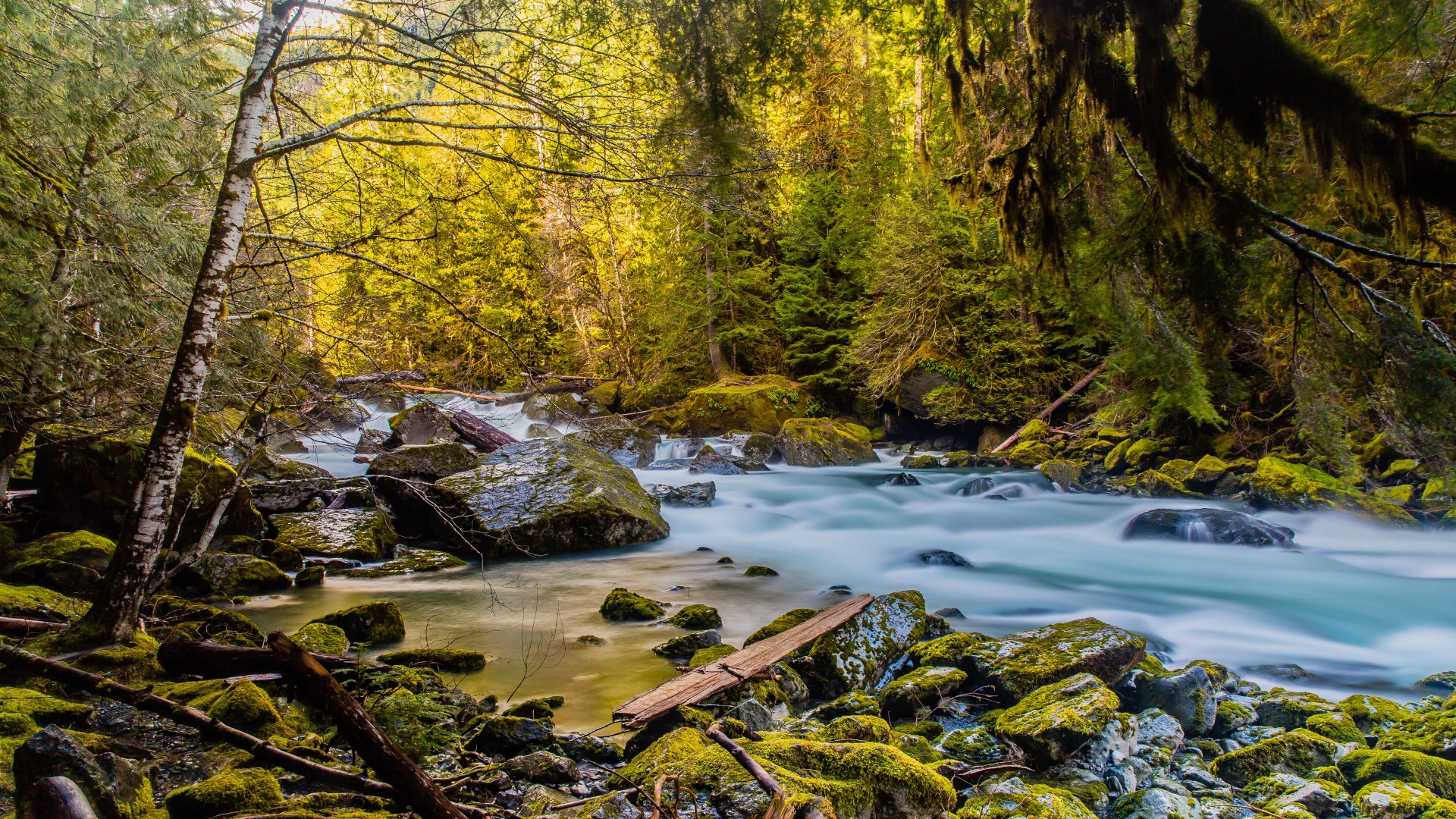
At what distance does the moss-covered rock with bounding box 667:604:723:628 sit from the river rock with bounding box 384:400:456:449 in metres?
10.1

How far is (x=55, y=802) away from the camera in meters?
1.65

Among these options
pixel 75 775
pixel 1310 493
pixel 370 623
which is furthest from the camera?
pixel 1310 493

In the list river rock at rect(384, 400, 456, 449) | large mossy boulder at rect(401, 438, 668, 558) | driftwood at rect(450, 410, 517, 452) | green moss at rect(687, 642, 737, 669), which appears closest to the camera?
green moss at rect(687, 642, 737, 669)

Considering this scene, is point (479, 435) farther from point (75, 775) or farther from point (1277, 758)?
point (1277, 758)

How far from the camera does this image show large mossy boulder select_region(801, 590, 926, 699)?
471cm

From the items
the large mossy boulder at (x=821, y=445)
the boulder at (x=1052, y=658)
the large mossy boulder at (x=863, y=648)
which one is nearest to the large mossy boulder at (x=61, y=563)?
the large mossy boulder at (x=863, y=648)

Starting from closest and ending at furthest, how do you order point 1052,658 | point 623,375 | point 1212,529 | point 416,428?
point 1052,658 → point 623,375 → point 1212,529 → point 416,428

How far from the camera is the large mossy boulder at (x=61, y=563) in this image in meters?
5.09

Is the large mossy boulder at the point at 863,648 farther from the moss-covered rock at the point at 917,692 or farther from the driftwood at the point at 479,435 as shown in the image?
the driftwood at the point at 479,435

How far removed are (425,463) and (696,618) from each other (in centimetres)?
564

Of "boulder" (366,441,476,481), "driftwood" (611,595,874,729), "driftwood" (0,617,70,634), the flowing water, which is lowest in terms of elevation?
the flowing water

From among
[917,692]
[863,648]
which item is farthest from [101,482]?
[917,692]

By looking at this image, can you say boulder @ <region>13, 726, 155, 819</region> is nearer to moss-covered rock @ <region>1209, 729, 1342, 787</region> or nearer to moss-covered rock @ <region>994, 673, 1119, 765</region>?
moss-covered rock @ <region>994, 673, 1119, 765</region>

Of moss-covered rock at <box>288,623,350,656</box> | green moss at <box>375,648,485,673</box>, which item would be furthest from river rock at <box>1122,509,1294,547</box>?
moss-covered rock at <box>288,623,350,656</box>
